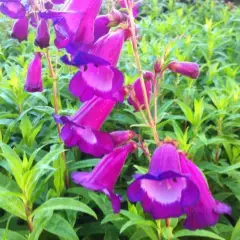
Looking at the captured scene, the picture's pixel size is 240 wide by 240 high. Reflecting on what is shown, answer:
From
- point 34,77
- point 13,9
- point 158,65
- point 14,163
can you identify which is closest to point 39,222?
point 14,163

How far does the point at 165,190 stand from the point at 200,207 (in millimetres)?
Result: 148

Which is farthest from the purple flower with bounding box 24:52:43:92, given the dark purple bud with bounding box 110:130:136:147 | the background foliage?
the dark purple bud with bounding box 110:130:136:147

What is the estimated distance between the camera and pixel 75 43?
145 cm

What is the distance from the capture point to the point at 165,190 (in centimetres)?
153

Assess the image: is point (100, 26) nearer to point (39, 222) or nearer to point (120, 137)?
point (120, 137)

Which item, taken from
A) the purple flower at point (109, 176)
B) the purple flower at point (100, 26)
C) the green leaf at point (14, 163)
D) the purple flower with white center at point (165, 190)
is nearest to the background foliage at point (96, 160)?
the green leaf at point (14, 163)

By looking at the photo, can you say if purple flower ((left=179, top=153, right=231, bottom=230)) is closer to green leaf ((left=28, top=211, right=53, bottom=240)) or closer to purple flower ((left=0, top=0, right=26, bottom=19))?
green leaf ((left=28, top=211, right=53, bottom=240))

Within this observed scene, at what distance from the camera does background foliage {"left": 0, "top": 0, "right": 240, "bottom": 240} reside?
184cm

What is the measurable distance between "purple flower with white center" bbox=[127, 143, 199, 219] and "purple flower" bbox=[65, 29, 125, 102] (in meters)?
0.26

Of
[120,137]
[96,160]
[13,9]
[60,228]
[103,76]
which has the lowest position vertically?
[96,160]

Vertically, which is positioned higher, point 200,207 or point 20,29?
point 20,29

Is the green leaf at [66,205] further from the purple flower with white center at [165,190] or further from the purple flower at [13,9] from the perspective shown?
the purple flower at [13,9]

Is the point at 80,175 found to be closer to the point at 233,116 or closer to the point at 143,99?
the point at 143,99

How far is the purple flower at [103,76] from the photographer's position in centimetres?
146
